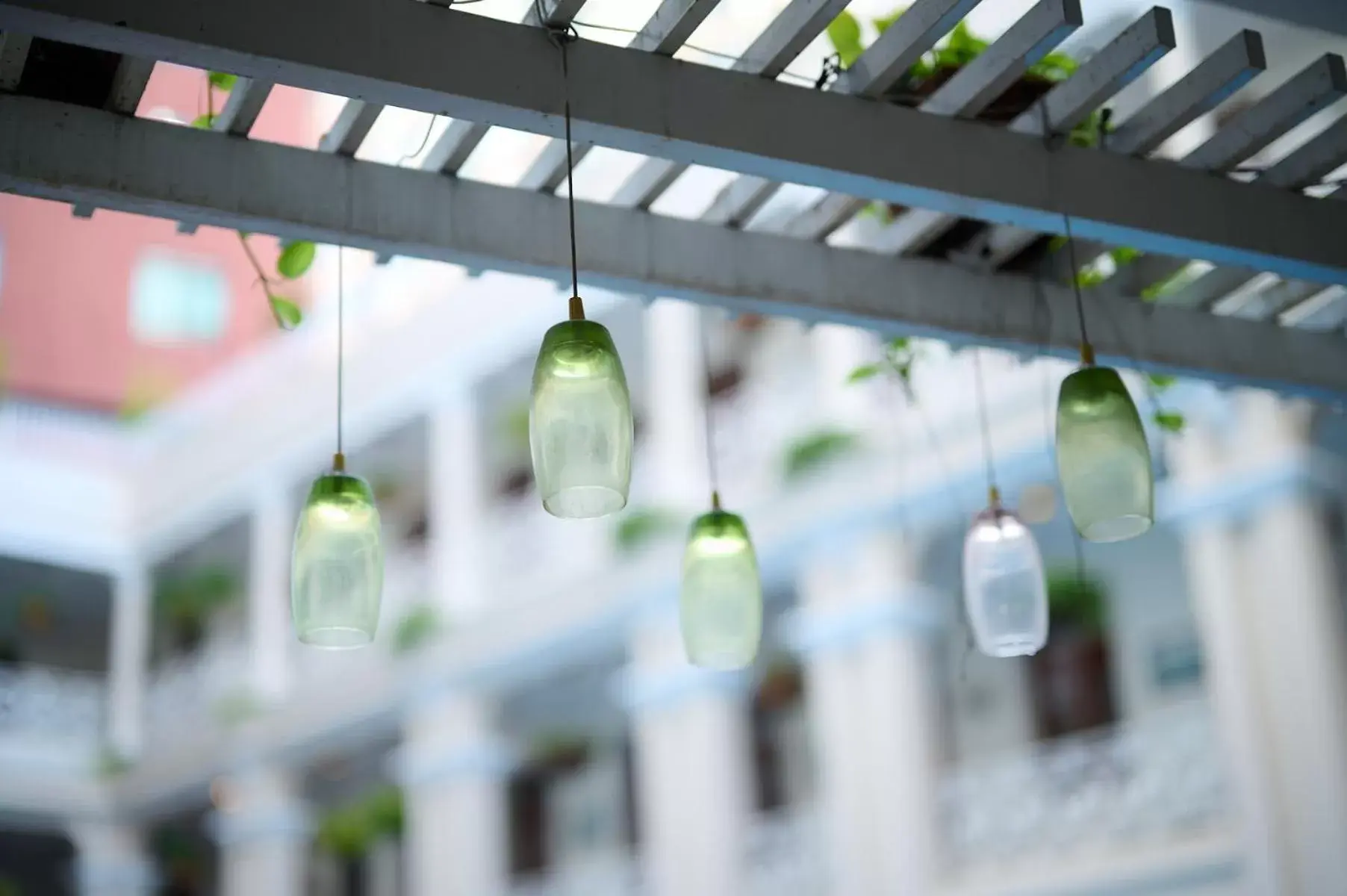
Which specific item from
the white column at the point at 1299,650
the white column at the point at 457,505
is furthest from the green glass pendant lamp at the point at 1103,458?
the white column at the point at 457,505

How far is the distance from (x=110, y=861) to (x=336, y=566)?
44.3ft

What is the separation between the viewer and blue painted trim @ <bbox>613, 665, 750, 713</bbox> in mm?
A: 10336

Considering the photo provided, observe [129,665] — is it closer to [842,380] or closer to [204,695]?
[204,695]

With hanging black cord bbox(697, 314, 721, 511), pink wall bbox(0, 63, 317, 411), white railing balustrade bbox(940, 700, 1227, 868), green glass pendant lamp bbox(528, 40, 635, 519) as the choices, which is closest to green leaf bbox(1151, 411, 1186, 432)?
hanging black cord bbox(697, 314, 721, 511)

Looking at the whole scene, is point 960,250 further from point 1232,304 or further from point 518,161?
point 518,161

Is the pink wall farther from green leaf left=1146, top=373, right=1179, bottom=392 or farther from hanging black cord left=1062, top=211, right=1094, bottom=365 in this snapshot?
hanging black cord left=1062, top=211, right=1094, bottom=365

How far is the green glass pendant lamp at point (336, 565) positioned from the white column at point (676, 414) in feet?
25.8

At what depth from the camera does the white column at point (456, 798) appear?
11.7 metres

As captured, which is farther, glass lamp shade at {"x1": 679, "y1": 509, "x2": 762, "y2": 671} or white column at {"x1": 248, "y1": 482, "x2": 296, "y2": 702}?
white column at {"x1": 248, "y1": 482, "x2": 296, "y2": 702}

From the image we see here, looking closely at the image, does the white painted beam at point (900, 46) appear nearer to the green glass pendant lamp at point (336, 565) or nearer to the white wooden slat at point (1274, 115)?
the white wooden slat at point (1274, 115)

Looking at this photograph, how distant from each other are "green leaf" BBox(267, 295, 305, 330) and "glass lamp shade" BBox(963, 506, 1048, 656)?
141 centimetres

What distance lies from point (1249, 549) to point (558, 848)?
28.0 feet

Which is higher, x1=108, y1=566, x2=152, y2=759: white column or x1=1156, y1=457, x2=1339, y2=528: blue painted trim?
x1=108, y1=566, x2=152, y2=759: white column

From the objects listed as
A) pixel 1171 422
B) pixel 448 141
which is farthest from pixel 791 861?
pixel 448 141
